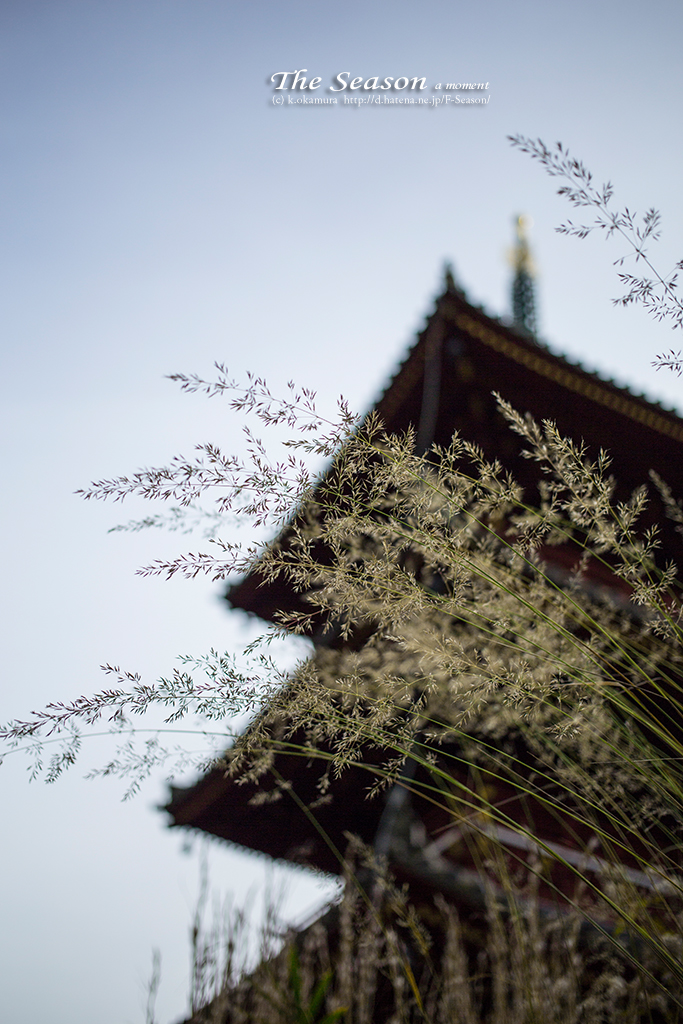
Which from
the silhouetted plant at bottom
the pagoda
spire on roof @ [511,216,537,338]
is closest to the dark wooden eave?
the pagoda

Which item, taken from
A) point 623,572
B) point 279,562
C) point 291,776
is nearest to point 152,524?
point 279,562

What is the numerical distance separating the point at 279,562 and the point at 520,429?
38 cm

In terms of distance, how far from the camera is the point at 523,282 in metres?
12.8

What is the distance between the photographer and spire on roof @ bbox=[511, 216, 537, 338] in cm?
1256

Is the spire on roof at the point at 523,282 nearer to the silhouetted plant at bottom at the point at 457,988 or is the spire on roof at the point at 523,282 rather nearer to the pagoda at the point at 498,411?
the pagoda at the point at 498,411

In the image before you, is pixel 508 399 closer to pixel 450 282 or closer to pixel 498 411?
pixel 498 411

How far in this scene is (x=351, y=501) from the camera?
0.79 m

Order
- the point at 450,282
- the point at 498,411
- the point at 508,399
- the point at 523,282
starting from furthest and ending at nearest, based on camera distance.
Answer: the point at 523,282, the point at 508,399, the point at 498,411, the point at 450,282

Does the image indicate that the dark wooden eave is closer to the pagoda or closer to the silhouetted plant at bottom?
the pagoda

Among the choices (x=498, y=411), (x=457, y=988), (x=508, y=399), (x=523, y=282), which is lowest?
(x=457, y=988)

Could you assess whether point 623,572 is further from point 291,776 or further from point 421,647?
point 291,776

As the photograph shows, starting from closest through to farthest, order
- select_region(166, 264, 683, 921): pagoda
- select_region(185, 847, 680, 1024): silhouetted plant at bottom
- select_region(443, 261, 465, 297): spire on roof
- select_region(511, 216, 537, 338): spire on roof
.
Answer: select_region(185, 847, 680, 1024): silhouetted plant at bottom
select_region(166, 264, 683, 921): pagoda
select_region(443, 261, 465, 297): spire on roof
select_region(511, 216, 537, 338): spire on roof

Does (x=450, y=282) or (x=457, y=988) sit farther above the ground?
(x=450, y=282)

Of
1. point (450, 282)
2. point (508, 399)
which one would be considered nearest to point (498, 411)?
point (508, 399)
